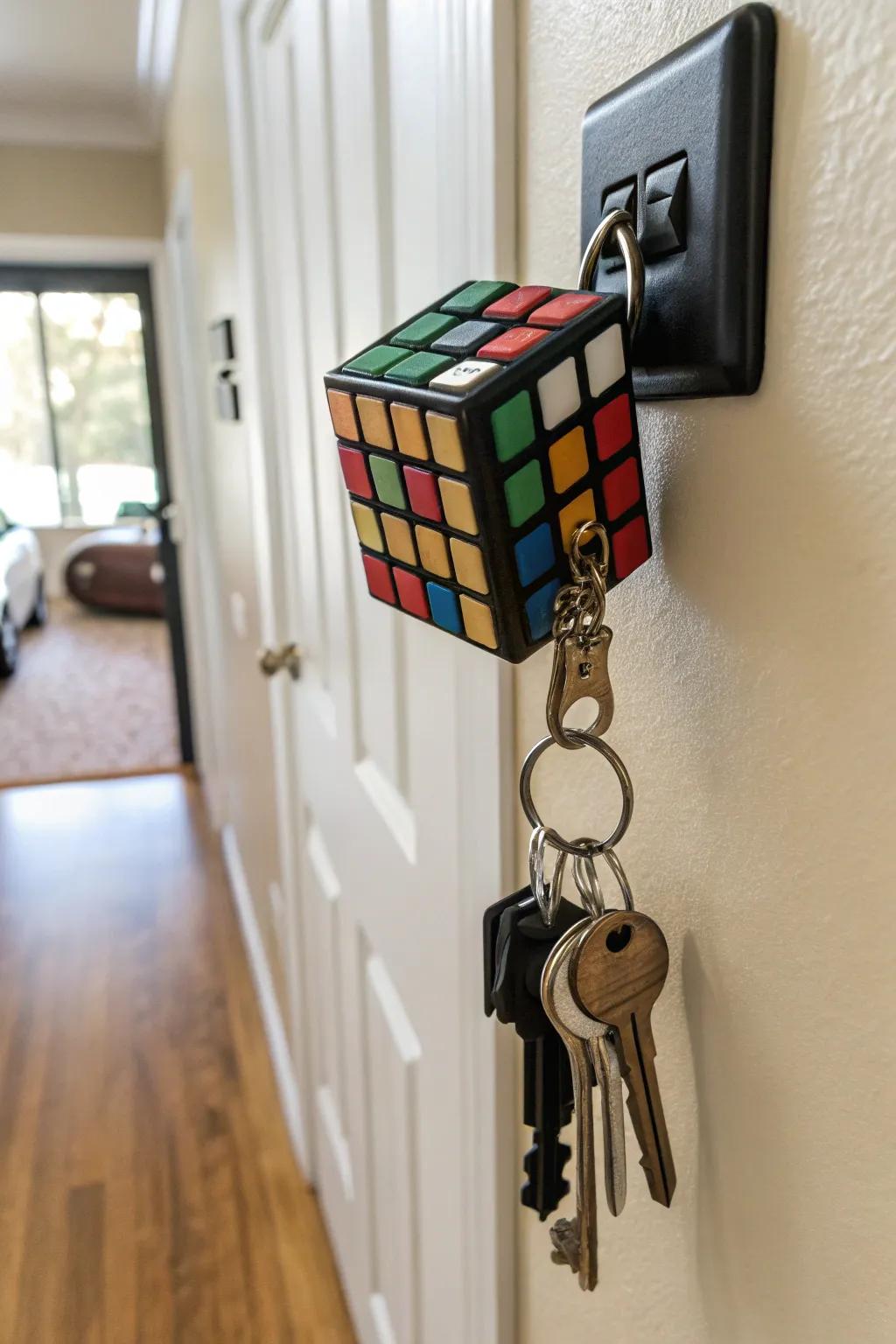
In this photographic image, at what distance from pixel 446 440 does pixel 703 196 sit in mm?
130

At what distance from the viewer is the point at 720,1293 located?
49cm

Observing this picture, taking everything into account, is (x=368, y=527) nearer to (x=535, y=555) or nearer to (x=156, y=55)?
(x=535, y=555)

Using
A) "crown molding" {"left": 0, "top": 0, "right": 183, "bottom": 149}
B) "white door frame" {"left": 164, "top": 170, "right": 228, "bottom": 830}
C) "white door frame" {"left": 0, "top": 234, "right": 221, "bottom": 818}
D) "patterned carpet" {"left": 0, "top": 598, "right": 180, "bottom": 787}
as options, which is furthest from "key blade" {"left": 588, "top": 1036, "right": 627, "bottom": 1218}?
"patterned carpet" {"left": 0, "top": 598, "right": 180, "bottom": 787}

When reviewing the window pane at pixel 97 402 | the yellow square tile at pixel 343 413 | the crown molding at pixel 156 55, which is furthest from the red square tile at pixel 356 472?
the window pane at pixel 97 402

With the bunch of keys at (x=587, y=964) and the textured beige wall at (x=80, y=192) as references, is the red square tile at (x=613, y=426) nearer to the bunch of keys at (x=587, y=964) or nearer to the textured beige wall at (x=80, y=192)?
the bunch of keys at (x=587, y=964)

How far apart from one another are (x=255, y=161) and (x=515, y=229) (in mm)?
1040

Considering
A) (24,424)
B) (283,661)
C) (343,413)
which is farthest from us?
(24,424)

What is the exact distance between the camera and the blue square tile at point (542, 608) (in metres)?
0.41

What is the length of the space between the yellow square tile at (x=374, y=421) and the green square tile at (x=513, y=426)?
0.23 ft

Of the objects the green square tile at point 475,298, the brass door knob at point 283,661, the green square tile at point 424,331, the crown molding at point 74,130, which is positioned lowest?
the brass door knob at point 283,661

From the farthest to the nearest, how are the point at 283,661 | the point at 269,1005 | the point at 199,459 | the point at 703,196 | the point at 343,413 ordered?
the point at 199,459, the point at 269,1005, the point at 283,661, the point at 343,413, the point at 703,196

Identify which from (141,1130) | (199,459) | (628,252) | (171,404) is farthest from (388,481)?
(171,404)

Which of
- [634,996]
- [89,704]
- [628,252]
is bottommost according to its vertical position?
[89,704]

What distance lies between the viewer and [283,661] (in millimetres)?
1497
